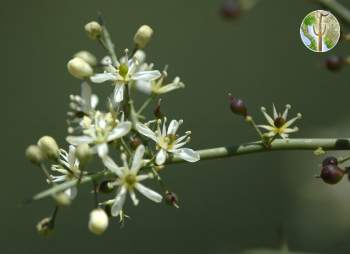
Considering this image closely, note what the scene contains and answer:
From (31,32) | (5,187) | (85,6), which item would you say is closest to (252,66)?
(85,6)

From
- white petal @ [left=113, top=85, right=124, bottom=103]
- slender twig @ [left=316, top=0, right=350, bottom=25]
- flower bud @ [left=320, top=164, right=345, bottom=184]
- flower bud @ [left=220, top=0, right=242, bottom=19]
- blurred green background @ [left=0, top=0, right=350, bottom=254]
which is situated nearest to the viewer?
flower bud @ [left=220, top=0, right=242, bottom=19]

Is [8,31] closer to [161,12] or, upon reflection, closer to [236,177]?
[161,12]

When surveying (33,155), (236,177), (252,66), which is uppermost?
(252,66)

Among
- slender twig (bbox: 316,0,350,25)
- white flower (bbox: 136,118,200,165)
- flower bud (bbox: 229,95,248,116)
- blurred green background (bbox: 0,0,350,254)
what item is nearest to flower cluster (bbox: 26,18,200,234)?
white flower (bbox: 136,118,200,165)

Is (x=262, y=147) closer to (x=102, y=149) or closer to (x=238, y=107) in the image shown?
(x=238, y=107)

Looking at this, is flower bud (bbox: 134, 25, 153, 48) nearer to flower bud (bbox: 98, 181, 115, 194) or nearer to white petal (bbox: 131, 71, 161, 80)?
white petal (bbox: 131, 71, 161, 80)

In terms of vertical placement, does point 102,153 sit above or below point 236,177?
above

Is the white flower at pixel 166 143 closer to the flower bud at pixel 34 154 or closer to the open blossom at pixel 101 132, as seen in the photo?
the open blossom at pixel 101 132

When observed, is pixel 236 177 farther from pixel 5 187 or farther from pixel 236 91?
pixel 5 187

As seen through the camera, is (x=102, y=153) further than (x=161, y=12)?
No
